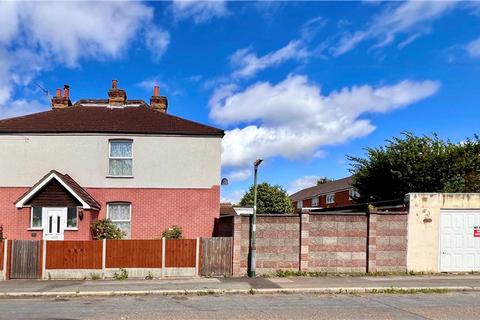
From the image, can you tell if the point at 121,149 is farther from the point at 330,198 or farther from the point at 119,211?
the point at 330,198

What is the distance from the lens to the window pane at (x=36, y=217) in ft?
67.5

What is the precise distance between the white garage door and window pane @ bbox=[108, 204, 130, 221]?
13.8 m

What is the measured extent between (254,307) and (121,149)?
46.5 feet

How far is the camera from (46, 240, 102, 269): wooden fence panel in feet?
50.9

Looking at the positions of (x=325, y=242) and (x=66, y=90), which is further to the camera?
(x=66, y=90)

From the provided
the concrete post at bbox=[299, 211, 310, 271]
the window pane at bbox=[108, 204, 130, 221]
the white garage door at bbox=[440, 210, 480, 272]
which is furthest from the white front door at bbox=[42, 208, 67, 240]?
the white garage door at bbox=[440, 210, 480, 272]

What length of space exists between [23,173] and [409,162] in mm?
20388

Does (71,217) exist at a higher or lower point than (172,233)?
higher

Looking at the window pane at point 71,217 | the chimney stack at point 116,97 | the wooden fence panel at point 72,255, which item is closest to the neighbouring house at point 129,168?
the window pane at point 71,217

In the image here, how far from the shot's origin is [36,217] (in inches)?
811

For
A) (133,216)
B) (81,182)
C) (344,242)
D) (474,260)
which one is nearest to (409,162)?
(474,260)

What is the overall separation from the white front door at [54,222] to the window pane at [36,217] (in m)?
0.18

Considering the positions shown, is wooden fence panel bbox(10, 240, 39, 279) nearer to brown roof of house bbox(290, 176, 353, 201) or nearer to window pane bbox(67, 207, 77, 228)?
window pane bbox(67, 207, 77, 228)

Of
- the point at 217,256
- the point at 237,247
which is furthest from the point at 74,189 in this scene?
the point at 237,247
